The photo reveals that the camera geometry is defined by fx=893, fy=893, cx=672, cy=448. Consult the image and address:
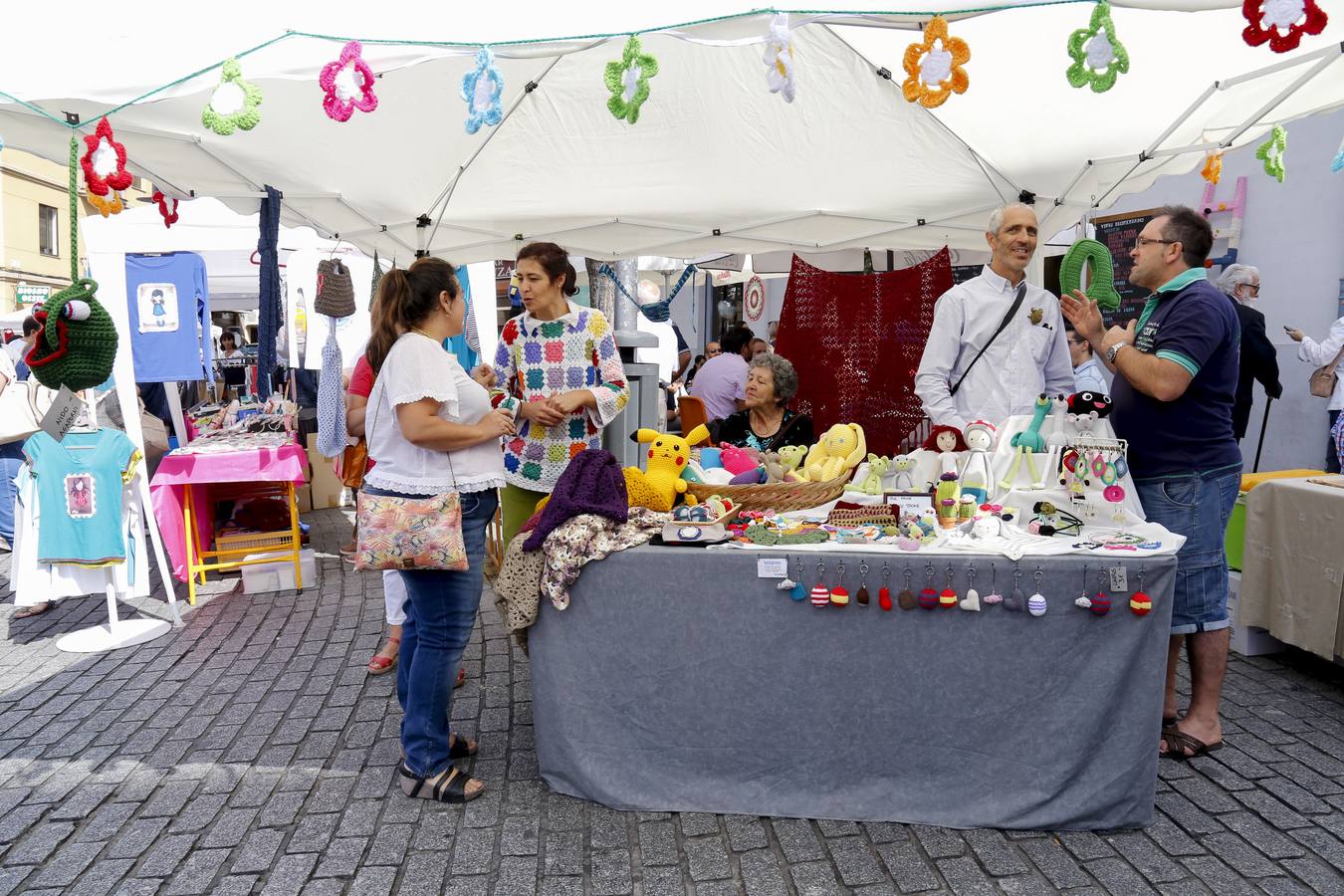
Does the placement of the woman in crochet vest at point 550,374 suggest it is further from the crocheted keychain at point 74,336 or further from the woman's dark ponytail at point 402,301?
the crocheted keychain at point 74,336

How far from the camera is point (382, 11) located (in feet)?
8.60

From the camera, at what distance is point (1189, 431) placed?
2.88 meters

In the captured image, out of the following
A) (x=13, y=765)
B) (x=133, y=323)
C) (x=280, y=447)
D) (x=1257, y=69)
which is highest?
(x=1257, y=69)

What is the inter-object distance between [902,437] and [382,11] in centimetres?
368

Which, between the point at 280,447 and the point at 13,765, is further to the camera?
the point at 280,447

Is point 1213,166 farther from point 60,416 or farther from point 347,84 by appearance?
point 60,416

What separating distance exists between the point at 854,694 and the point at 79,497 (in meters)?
3.82

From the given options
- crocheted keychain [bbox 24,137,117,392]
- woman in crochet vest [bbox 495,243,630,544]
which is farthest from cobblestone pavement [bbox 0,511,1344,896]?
crocheted keychain [bbox 24,137,117,392]

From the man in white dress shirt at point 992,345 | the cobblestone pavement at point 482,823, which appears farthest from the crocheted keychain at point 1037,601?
the man in white dress shirt at point 992,345

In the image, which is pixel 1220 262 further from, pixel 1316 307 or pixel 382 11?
pixel 382 11

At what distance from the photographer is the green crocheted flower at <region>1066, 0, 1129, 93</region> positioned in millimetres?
2393

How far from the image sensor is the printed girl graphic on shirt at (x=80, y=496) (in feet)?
14.0

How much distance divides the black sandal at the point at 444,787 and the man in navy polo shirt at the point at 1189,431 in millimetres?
2302

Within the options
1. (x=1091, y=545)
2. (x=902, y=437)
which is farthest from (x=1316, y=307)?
(x=1091, y=545)
